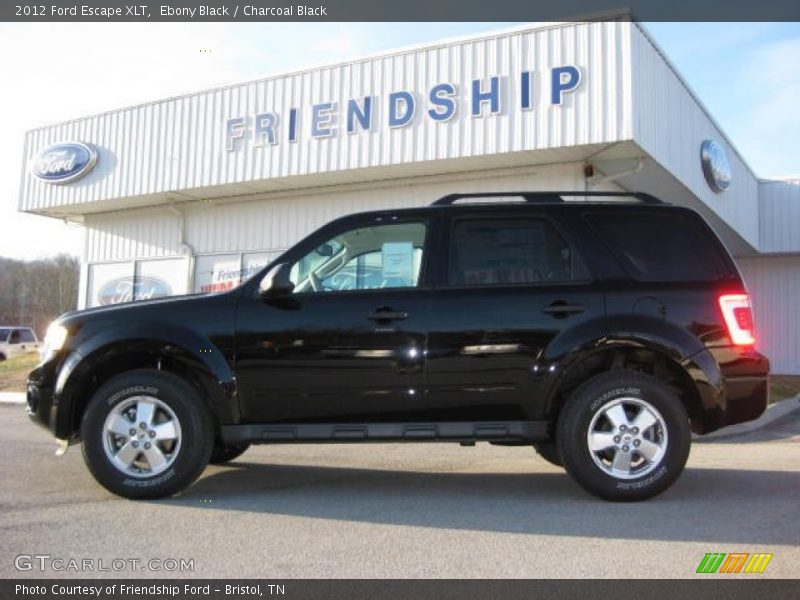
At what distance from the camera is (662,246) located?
17.5 feet

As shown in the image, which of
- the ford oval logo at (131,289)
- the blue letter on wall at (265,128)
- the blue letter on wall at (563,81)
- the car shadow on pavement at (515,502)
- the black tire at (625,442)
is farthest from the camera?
the ford oval logo at (131,289)

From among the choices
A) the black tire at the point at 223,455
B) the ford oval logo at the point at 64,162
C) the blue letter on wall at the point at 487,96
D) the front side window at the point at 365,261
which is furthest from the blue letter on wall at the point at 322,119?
the front side window at the point at 365,261

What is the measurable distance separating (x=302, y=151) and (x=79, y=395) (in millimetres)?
8730

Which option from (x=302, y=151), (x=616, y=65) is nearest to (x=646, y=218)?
(x=616, y=65)

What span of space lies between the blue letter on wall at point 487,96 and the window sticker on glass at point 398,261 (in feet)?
22.7

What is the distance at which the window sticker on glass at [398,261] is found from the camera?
519cm

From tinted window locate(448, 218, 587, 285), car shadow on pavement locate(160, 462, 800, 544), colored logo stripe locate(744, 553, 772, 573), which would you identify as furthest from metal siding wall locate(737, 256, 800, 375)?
colored logo stripe locate(744, 553, 772, 573)

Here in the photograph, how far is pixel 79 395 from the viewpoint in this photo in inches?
207

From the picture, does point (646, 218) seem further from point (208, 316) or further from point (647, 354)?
point (208, 316)

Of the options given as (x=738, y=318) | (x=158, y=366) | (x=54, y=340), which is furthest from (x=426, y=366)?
(x=54, y=340)

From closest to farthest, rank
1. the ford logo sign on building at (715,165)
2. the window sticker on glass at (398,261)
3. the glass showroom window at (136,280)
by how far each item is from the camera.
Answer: the window sticker on glass at (398,261) → the ford logo sign on building at (715,165) → the glass showroom window at (136,280)

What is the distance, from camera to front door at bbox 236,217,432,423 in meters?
4.99

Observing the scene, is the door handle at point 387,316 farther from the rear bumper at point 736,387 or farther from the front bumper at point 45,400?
the front bumper at point 45,400

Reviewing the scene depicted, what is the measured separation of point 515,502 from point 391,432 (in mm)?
1026
